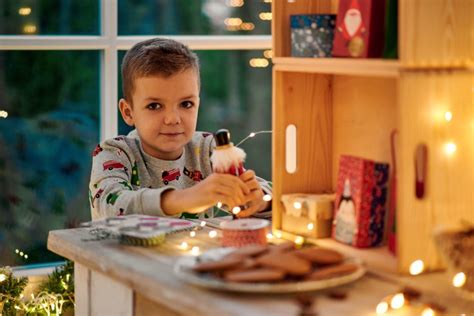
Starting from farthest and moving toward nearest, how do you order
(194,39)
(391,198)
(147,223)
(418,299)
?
(194,39) → (147,223) → (391,198) → (418,299)

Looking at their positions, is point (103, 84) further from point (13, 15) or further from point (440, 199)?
point (440, 199)

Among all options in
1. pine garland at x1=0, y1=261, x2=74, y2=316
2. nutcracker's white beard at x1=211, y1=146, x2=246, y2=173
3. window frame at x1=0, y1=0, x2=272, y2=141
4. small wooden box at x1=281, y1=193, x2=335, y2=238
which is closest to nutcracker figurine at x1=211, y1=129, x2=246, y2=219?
nutcracker's white beard at x1=211, y1=146, x2=246, y2=173

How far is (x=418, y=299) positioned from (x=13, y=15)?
2.12 m

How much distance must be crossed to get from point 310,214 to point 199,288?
49 centimetres

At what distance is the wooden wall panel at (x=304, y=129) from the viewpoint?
90.0 inches

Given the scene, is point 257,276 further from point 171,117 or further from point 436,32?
point 171,117

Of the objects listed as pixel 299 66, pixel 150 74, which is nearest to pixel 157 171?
pixel 150 74

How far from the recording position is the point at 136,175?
109 inches

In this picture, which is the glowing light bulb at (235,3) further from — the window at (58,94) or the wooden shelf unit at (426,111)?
the wooden shelf unit at (426,111)

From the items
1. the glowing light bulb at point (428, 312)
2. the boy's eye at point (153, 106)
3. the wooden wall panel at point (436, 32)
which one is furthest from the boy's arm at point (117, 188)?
the glowing light bulb at point (428, 312)

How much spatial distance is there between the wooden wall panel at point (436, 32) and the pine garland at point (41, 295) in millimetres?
1785

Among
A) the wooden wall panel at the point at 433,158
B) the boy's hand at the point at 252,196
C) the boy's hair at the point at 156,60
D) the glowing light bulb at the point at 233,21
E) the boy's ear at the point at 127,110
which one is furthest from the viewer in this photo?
the glowing light bulb at the point at 233,21

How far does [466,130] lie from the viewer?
1.96 metres

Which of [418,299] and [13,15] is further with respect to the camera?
[13,15]
